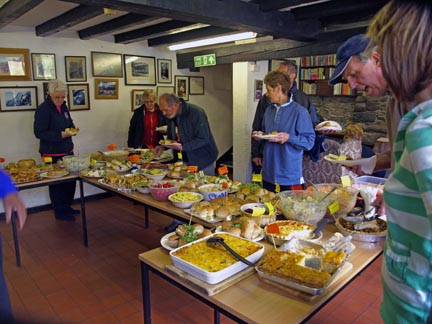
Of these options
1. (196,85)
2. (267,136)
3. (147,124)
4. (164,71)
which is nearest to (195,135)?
(267,136)

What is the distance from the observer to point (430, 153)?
2.26ft

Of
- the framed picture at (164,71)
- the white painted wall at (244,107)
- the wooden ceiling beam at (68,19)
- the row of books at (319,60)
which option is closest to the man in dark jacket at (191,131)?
the wooden ceiling beam at (68,19)

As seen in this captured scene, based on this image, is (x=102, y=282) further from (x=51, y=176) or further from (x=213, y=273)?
(x=213, y=273)

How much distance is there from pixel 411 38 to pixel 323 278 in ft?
2.71

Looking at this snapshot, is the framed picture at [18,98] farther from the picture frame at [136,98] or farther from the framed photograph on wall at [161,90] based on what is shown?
the framed photograph on wall at [161,90]

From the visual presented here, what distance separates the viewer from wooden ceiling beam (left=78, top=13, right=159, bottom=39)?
3.81 meters

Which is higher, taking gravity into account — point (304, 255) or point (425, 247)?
point (425, 247)

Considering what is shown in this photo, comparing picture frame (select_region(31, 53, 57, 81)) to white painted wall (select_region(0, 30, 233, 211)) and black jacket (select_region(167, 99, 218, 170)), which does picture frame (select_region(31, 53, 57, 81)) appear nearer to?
white painted wall (select_region(0, 30, 233, 211))

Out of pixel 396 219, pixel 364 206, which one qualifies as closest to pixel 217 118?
pixel 364 206

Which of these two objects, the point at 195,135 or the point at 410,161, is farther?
the point at 195,135

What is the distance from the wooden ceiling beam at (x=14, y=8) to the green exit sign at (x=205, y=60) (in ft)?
9.19

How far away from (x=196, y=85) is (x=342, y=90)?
273cm

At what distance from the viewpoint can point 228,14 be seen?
3109mm

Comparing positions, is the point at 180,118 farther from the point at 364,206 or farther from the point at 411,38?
the point at 411,38
